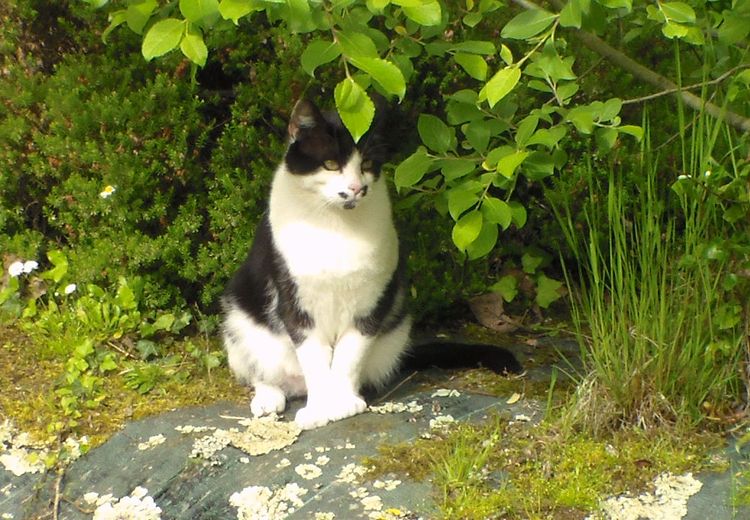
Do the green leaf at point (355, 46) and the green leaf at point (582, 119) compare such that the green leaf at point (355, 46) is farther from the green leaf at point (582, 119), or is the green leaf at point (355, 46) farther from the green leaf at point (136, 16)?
the green leaf at point (582, 119)

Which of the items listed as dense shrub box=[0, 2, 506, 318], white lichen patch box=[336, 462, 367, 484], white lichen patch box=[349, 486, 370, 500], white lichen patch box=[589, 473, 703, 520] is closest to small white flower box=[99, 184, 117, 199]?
dense shrub box=[0, 2, 506, 318]

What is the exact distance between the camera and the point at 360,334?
3.21 meters

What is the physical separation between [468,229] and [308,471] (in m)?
0.93

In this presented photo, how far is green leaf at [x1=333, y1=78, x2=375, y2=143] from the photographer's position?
2041mm

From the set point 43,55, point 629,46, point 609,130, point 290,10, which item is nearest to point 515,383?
point 609,130

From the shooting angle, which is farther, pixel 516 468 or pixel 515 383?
pixel 515 383

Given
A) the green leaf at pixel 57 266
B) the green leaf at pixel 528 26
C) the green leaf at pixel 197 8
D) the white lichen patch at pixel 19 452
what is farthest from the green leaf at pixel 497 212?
the green leaf at pixel 57 266

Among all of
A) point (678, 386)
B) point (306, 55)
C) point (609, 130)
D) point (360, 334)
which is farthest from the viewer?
point (360, 334)

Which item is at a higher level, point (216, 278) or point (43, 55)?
point (43, 55)

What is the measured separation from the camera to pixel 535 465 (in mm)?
2660

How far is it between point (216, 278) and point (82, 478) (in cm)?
119

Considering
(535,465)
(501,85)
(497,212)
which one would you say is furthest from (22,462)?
(501,85)

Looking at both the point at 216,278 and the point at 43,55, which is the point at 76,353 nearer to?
the point at 216,278

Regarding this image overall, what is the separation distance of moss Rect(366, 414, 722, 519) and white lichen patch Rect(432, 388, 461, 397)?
0.41 meters
